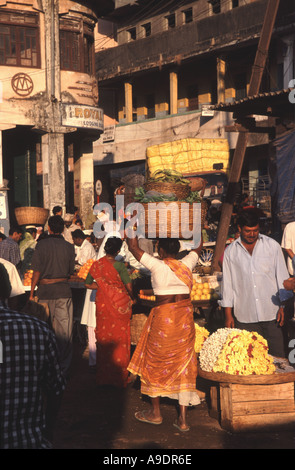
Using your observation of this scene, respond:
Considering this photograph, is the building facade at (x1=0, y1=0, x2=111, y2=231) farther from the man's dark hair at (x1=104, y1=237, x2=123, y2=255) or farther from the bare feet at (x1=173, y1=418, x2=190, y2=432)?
the bare feet at (x1=173, y1=418, x2=190, y2=432)

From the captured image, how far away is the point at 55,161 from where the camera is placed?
824 inches

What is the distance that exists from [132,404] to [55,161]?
1426cm

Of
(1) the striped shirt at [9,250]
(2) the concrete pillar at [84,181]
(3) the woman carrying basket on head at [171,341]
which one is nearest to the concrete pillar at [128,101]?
(2) the concrete pillar at [84,181]

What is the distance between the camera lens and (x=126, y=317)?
854cm

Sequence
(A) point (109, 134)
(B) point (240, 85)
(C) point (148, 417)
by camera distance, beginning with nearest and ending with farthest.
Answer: (C) point (148, 417), (B) point (240, 85), (A) point (109, 134)

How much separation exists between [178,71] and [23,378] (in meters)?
29.5

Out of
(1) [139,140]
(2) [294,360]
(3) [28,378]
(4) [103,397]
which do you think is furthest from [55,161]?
(3) [28,378]

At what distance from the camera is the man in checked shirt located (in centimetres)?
352

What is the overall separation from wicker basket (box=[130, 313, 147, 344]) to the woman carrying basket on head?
2323 millimetres

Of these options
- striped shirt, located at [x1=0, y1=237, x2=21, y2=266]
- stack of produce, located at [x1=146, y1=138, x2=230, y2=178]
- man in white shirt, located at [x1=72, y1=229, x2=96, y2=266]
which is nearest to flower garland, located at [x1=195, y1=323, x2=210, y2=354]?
man in white shirt, located at [x1=72, y1=229, x2=96, y2=266]

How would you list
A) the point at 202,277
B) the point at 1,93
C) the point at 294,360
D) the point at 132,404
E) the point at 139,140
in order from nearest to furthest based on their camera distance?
the point at 294,360 < the point at 132,404 < the point at 202,277 < the point at 1,93 < the point at 139,140

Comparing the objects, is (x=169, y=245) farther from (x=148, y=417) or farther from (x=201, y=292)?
(x=201, y=292)

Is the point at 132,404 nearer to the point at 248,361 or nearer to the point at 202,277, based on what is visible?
the point at 248,361

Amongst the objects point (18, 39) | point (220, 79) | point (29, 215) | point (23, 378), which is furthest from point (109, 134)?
point (23, 378)
